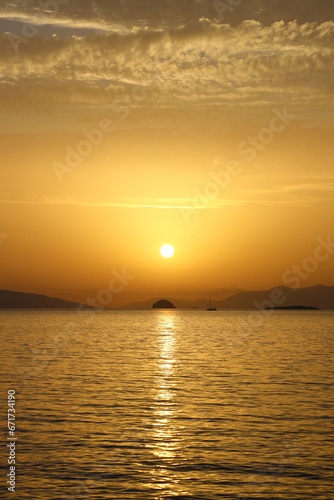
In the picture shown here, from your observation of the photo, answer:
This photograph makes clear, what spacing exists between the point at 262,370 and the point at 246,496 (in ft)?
159

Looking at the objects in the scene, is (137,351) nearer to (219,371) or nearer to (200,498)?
(219,371)

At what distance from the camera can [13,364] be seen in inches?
3155

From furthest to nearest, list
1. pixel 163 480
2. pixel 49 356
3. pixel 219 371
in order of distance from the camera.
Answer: pixel 49 356 < pixel 219 371 < pixel 163 480

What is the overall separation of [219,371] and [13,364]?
26.6 meters

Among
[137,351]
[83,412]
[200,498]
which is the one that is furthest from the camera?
[137,351]

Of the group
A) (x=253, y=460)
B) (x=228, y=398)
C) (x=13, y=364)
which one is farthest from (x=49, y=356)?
(x=253, y=460)

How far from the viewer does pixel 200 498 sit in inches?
1032

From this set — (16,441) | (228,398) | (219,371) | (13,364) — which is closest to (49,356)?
(13,364)

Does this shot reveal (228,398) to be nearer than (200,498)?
No

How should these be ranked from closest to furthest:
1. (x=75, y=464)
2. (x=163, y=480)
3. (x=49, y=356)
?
(x=163, y=480) → (x=75, y=464) → (x=49, y=356)

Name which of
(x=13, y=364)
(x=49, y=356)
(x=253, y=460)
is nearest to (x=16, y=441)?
(x=253, y=460)

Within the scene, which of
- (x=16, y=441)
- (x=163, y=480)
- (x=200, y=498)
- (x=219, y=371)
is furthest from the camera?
(x=219, y=371)

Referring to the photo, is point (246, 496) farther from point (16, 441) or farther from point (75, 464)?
point (16, 441)

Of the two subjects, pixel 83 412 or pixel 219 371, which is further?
pixel 219 371
